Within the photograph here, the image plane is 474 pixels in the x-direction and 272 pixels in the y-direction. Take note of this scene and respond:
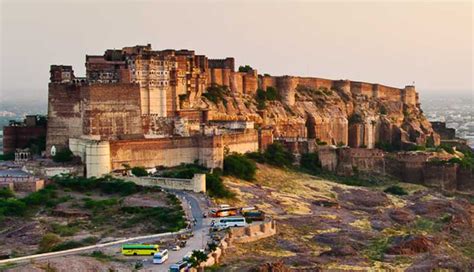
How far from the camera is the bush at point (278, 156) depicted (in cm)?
5447

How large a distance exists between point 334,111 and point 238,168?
22441mm

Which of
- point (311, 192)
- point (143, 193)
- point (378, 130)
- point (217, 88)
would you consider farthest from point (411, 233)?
point (378, 130)

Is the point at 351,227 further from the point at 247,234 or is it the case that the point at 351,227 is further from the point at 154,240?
the point at 154,240

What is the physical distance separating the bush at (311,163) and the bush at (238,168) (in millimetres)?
7327

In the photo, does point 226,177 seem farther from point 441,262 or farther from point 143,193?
point 441,262

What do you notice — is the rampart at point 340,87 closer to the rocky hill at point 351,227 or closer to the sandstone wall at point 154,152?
the rocky hill at point 351,227

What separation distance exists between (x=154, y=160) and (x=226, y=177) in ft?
14.2

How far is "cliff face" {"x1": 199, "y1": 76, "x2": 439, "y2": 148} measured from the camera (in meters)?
62.5

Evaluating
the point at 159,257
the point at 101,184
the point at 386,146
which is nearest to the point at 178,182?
the point at 101,184

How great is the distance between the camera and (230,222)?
35.1 metres

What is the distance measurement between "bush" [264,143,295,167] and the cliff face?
5.01 meters

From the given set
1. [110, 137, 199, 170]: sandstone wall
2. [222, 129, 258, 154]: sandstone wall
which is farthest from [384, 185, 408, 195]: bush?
[110, 137, 199, 170]: sandstone wall

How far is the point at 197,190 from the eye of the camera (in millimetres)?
42656

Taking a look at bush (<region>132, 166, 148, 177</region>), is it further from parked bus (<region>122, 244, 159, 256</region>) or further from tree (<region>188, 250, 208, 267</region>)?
tree (<region>188, 250, 208, 267</region>)
